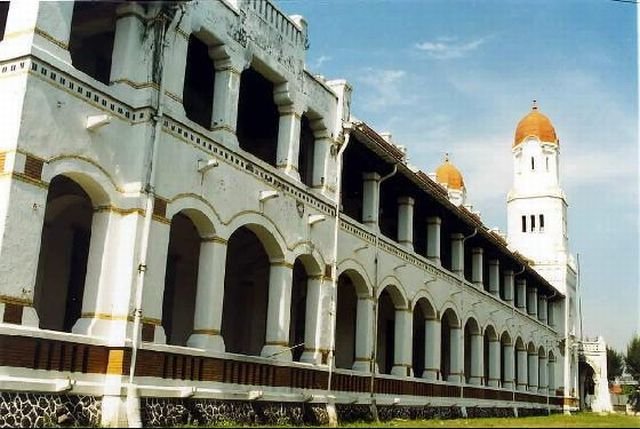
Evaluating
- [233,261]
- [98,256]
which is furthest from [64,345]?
[233,261]

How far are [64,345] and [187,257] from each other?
770 centimetres

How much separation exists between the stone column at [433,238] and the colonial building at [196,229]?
0.15 ft

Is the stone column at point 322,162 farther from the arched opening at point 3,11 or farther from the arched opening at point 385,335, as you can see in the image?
the arched opening at point 385,335

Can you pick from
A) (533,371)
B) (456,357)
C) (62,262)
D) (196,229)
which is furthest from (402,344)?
(533,371)

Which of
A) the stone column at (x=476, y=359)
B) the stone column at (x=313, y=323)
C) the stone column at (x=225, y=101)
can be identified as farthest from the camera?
the stone column at (x=476, y=359)

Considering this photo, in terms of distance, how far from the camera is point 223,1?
47.6ft

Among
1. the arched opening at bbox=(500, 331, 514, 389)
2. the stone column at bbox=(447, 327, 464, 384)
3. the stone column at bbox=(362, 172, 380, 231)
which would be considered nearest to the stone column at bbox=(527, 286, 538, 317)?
the arched opening at bbox=(500, 331, 514, 389)

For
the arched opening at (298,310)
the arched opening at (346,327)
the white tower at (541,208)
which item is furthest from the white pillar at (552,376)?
the arched opening at (298,310)

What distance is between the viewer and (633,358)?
6875cm

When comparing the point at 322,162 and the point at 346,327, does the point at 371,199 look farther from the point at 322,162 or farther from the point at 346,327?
the point at 346,327

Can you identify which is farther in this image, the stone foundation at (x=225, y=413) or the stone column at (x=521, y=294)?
the stone column at (x=521, y=294)

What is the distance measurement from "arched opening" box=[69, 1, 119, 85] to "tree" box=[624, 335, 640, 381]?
208ft

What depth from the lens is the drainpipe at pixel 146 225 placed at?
37.8 feet

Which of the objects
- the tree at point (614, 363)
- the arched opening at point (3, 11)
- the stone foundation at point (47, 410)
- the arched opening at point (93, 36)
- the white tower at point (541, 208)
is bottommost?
the stone foundation at point (47, 410)
